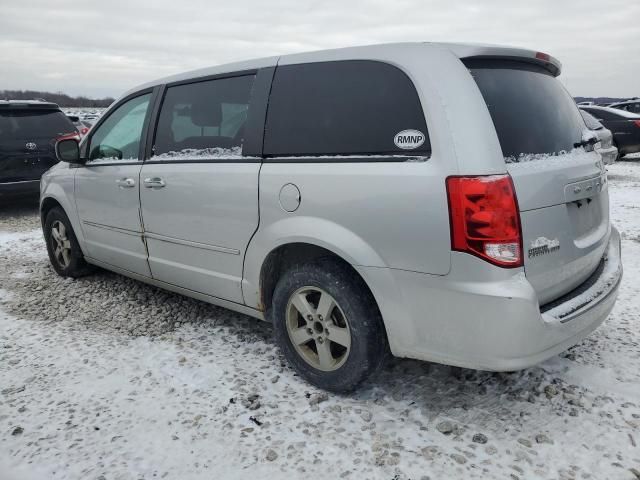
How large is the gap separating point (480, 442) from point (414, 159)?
1.32 m

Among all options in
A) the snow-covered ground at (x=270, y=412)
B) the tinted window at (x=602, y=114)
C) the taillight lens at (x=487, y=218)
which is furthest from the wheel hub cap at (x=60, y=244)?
the tinted window at (x=602, y=114)

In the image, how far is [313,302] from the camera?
2793mm

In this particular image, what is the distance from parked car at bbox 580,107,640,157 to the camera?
42.2ft

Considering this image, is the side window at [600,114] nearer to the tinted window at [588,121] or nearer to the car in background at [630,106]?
the car in background at [630,106]

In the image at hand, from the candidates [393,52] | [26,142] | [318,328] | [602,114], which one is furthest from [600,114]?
[318,328]

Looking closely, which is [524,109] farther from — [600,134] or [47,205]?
[47,205]

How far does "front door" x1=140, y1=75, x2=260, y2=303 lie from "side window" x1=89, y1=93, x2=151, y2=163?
0.94 feet

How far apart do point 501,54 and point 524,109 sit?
0.93 ft

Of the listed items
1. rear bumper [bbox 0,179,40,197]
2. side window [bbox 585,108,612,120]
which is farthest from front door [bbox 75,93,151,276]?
side window [bbox 585,108,612,120]

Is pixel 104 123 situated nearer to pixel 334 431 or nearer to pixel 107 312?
pixel 107 312

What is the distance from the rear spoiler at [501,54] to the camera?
7.79ft

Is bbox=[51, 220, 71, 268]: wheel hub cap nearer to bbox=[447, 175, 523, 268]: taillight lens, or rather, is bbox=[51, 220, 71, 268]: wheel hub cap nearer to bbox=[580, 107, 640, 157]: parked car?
bbox=[447, 175, 523, 268]: taillight lens

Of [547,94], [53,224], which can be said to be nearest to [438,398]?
[547,94]

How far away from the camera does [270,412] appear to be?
Result: 263 cm
